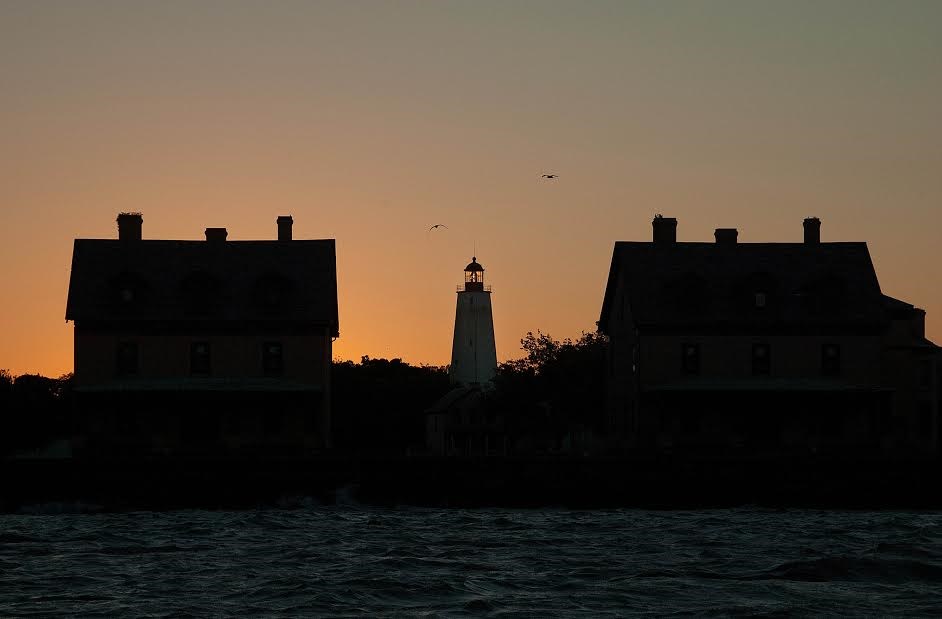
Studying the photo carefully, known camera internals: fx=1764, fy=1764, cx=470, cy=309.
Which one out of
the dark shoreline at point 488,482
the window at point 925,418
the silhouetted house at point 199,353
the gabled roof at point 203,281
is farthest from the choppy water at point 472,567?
the window at point 925,418

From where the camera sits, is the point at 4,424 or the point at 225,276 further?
the point at 4,424

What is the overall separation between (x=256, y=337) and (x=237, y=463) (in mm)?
9844

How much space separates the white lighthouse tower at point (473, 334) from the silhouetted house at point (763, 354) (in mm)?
45470

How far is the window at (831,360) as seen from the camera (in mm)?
65000

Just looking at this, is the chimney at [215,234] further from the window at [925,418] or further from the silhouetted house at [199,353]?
the window at [925,418]

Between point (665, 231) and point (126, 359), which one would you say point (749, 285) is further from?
point (126, 359)

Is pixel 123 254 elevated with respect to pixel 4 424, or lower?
elevated

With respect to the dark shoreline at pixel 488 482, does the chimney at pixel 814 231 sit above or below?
above

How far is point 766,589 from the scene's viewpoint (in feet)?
95.7

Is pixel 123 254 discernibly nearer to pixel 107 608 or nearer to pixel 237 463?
pixel 237 463

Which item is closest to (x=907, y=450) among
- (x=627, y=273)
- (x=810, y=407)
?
(x=810, y=407)

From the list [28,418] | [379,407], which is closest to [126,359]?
[28,418]

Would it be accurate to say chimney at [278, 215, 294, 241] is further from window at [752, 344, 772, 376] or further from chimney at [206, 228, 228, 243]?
window at [752, 344, 772, 376]

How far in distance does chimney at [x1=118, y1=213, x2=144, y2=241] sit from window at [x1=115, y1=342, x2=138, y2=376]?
5809 millimetres
